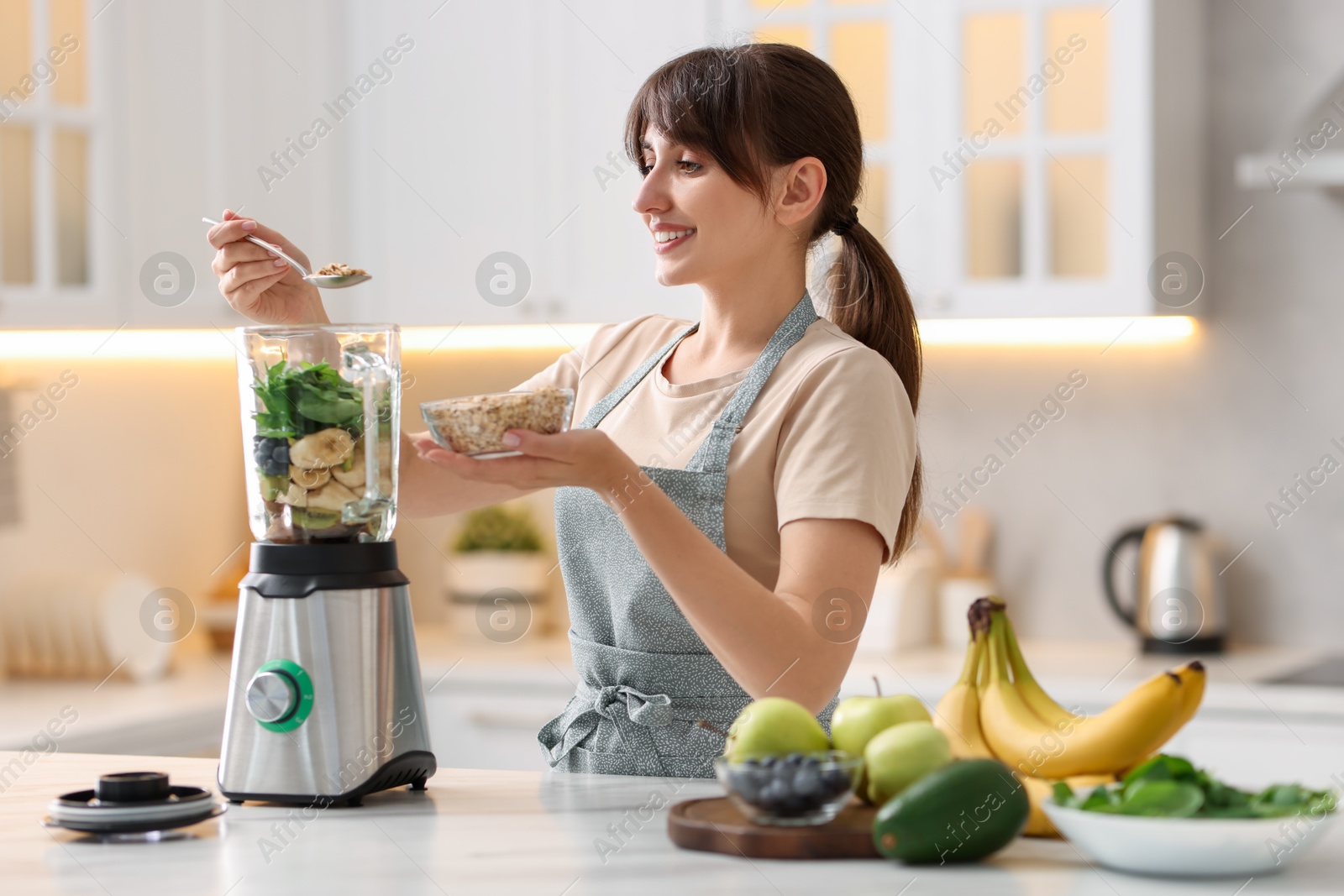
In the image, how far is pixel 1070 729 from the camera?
102cm

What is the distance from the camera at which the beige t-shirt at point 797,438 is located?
1.34 m

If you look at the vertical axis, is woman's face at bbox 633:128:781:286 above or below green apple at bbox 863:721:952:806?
above

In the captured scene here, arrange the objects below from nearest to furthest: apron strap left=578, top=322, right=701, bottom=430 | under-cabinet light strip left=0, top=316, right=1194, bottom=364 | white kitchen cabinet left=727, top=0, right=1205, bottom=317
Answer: apron strap left=578, top=322, right=701, bottom=430, white kitchen cabinet left=727, top=0, right=1205, bottom=317, under-cabinet light strip left=0, top=316, right=1194, bottom=364

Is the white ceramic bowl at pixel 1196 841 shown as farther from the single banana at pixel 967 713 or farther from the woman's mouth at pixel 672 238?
the woman's mouth at pixel 672 238

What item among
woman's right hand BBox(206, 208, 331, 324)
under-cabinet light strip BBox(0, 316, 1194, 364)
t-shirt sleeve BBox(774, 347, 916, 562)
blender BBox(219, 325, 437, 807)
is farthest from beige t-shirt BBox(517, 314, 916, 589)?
under-cabinet light strip BBox(0, 316, 1194, 364)

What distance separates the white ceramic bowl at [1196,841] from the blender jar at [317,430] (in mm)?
570

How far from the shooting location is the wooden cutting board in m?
0.94

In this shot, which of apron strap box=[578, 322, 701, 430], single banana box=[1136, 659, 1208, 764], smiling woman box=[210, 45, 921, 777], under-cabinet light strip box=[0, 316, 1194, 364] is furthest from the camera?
under-cabinet light strip box=[0, 316, 1194, 364]

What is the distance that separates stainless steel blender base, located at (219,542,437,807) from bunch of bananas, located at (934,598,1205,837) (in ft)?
1.37

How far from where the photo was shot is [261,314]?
58.6 inches

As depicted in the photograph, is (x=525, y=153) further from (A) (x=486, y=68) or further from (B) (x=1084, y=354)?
(B) (x=1084, y=354)

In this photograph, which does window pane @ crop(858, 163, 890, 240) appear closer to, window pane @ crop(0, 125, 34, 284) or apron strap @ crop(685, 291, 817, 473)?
apron strap @ crop(685, 291, 817, 473)

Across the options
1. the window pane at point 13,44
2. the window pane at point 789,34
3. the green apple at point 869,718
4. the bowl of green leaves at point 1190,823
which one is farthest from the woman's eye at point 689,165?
the window pane at point 13,44

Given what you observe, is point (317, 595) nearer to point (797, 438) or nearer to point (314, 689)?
point (314, 689)
